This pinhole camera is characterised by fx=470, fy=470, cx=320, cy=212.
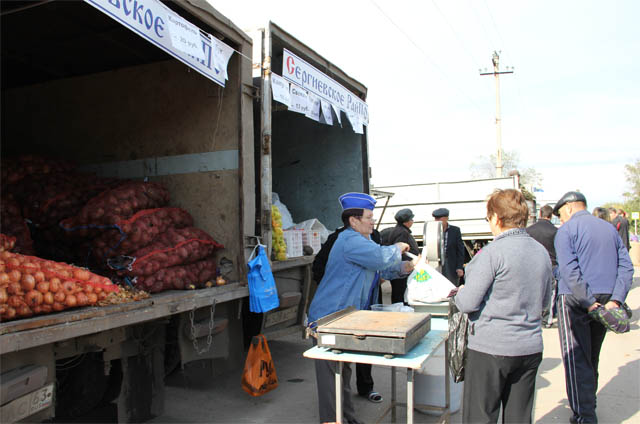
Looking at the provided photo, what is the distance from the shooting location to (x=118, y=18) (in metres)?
2.84

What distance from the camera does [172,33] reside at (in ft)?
10.8

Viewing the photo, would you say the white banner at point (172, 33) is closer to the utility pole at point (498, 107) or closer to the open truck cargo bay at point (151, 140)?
the open truck cargo bay at point (151, 140)

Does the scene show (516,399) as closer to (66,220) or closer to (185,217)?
(185,217)

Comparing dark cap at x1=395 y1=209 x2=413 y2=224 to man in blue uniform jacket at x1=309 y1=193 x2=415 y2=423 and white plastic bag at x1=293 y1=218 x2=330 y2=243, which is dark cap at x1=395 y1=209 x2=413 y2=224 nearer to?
white plastic bag at x1=293 y1=218 x2=330 y2=243

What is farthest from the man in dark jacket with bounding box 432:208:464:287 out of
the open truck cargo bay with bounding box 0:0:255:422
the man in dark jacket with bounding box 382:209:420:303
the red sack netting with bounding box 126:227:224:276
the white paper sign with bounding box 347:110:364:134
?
the red sack netting with bounding box 126:227:224:276

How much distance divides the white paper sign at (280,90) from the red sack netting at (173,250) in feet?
4.79

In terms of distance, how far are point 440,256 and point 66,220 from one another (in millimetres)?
3106

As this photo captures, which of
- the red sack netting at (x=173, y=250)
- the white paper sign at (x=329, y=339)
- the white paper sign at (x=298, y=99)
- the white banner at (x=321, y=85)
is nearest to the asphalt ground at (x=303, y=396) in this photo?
the red sack netting at (x=173, y=250)

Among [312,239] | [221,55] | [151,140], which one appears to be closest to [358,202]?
[221,55]

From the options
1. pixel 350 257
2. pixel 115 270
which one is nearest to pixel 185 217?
pixel 115 270

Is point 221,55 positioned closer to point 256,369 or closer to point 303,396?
point 256,369

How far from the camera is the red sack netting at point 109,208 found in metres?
3.79

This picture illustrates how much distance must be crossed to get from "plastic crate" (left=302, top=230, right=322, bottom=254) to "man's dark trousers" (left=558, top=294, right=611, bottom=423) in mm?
2744

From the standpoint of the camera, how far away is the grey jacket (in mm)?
2562
